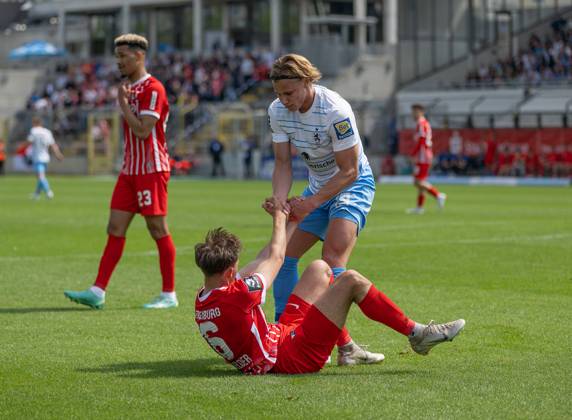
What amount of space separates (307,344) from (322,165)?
147 cm

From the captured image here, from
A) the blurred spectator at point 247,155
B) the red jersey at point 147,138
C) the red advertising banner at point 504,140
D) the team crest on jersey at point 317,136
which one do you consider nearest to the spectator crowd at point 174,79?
the blurred spectator at point 247,155

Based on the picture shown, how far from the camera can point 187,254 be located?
16.5m

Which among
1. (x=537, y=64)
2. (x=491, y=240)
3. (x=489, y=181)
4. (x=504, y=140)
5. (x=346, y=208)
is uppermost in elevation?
(x=537, y=64)

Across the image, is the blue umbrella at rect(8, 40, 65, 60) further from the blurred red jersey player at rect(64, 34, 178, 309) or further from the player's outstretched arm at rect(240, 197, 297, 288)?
the player's outstretched arm at rect(240, 197, 297, 288)

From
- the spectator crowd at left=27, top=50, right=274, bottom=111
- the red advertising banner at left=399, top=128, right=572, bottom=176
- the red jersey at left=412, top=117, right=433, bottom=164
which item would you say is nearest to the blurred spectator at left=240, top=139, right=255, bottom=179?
the spectator crowd at left=27, top=50, right=274, bottom=111

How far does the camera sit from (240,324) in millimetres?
7430

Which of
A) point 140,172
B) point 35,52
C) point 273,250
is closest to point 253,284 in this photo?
point 273,250

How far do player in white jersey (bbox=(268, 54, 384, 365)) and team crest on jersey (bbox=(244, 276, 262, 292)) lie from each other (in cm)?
83

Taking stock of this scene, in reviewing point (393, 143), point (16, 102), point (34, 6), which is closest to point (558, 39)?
point (393, 143)

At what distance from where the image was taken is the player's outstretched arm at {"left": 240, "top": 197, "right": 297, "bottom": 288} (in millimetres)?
7668

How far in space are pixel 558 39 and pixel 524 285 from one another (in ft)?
140

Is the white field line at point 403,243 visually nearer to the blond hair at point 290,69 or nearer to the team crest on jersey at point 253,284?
the blond hair at point 290,69

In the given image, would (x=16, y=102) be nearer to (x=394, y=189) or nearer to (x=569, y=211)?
(x=394, y=189)

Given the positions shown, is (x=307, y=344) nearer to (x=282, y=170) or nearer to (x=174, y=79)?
(x=282, y=170)
